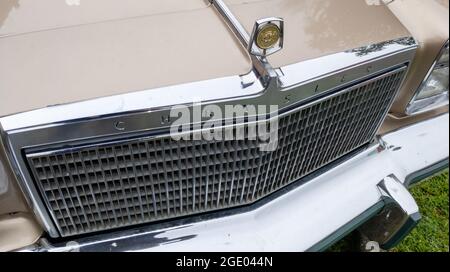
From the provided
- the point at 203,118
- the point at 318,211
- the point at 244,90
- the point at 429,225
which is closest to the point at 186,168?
the point at 203,118

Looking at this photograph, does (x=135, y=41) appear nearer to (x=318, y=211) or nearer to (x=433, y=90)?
(x=318, y=211)

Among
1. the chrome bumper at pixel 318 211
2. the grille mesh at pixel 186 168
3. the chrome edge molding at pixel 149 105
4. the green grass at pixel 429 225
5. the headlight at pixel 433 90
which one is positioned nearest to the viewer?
the chrome edge molding at pixel 149 105

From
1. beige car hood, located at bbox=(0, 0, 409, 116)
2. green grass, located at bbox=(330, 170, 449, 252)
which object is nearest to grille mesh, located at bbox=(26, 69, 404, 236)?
beige car hood, located at bbox=(0, 0, 409, 116)

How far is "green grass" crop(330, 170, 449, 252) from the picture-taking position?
279 cm

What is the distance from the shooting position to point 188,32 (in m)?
1.54

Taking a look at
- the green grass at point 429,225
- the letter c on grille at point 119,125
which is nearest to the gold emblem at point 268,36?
the letter c on grille at point 119,125

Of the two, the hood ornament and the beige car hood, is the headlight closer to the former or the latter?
the beige car hood

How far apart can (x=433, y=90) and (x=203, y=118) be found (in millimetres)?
1196

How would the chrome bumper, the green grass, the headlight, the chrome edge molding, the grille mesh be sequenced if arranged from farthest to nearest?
the green grass → the headlight → the chrome bumper → the grille mesh → the chrome edge molding

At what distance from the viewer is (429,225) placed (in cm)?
291

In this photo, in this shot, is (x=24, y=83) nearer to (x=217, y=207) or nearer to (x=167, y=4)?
(x=167, y=4)

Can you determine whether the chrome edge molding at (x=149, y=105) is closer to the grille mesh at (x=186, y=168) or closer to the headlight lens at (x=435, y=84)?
the grille mesh at (x=186, y=168)

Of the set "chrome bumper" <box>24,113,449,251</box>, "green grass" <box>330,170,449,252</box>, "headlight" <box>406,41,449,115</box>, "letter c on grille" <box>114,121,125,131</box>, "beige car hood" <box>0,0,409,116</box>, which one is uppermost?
"beige car hood" <box>0,0,409,116</box>

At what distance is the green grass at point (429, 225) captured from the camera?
9.16 ft
